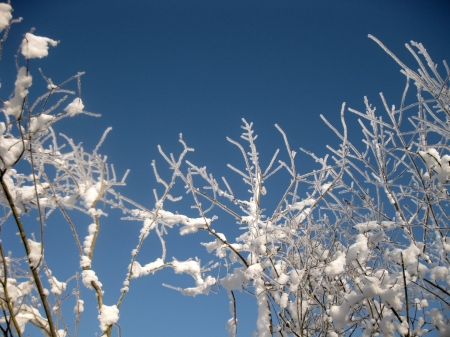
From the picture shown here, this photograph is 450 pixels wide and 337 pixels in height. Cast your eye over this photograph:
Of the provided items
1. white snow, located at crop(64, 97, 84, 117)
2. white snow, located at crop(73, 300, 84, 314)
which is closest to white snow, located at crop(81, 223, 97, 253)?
white snow, located at crop(73, 300, 84, 314)

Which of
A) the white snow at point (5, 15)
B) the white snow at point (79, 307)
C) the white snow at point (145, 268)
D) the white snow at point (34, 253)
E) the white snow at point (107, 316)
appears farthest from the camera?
the white snow at point (145, 268)

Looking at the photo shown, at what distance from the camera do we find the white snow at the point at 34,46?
141 cm

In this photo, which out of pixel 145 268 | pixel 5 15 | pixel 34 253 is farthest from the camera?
pixel 145 268

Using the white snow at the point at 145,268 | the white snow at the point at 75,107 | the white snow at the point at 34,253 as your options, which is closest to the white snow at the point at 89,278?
the white snow at the point at 145,268

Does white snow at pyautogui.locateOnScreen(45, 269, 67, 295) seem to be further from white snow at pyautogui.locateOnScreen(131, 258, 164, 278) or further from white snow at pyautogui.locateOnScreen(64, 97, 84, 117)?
white snow at pyautogui.locateOnScreen(64, 97, 84, 117)

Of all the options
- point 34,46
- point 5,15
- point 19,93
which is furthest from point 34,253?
point 5,15

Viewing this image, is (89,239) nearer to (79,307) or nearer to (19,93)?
(79,307)

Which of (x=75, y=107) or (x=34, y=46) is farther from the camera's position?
(x=75, y=107)

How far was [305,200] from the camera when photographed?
12.0 ft

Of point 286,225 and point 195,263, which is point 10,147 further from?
point 286,225

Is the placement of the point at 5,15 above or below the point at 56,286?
above

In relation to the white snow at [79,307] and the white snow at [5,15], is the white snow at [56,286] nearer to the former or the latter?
the white snow at [79,307]

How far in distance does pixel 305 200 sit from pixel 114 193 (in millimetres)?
2219

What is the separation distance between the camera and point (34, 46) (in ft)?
4.69
